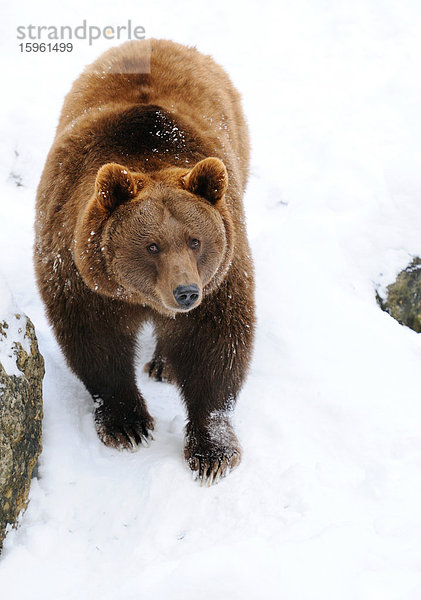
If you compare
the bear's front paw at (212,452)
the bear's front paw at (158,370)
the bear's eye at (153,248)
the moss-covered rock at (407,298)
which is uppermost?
the bear's eye at (153,248)

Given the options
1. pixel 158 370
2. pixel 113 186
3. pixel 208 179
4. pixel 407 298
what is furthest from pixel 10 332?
pixel 407 298

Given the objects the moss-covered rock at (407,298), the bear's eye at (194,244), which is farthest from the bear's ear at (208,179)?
the moss-covered rock at (407,298)

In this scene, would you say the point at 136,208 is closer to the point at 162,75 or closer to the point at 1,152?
the point at 162,75

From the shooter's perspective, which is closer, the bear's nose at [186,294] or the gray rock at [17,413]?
the bear's nose at [186,294]

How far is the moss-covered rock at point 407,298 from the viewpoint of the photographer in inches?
288

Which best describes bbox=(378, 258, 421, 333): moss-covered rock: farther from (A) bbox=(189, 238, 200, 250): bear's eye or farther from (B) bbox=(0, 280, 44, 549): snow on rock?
(B) bbox=(0, 280, 44, 549): snow on rock

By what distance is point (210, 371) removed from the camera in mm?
4891

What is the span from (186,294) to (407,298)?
13.6 ft

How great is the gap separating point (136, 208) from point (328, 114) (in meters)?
6.89

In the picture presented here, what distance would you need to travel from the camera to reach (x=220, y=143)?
16.6ft

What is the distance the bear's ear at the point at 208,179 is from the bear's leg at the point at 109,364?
37.2 inches

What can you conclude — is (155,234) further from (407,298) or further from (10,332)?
(407,298)

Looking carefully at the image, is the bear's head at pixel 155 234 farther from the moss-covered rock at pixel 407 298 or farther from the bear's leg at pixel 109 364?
the moss-covered rock at pixel 407 298

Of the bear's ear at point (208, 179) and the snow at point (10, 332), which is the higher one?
the bear's ear at point (208, 179)
